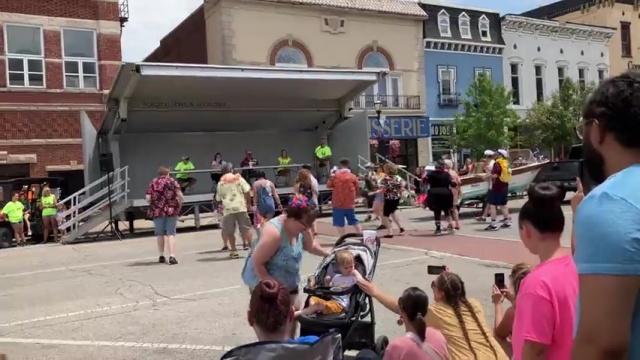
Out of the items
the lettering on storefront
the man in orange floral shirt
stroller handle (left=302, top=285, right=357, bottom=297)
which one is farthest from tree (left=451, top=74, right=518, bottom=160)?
stroller handle (left=302, top=285, right=357, bottom=297)

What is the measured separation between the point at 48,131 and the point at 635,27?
37.5 meters

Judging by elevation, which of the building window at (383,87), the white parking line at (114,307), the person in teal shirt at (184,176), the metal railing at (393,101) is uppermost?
the building window at (383,87)

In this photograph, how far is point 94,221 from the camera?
1565 cm

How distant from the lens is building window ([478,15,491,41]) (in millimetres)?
34250

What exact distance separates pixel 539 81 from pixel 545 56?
4.87ft

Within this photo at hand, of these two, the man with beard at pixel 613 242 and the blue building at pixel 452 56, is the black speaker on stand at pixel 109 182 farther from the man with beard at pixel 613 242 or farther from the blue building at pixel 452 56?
the blue building at pixel 452 56

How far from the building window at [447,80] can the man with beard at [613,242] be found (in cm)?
3212

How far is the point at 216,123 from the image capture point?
20312mm

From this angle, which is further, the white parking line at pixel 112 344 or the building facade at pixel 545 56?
the building facade at pixel 545 56

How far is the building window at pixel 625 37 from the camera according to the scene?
135 feet

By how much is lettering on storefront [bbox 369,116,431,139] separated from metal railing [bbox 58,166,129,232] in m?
15.2

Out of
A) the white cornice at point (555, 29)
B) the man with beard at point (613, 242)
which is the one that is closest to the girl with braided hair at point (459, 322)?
the man with beard at point (613, 242)

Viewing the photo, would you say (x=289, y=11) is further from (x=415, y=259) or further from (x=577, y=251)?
(x=577, y=251)

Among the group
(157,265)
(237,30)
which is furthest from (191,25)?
(157,265)
